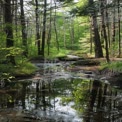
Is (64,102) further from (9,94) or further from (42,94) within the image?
(9,94)

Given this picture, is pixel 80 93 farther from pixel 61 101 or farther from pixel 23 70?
pixel 23 70

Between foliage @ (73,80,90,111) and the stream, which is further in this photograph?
foliage @ (73,80,90,111)

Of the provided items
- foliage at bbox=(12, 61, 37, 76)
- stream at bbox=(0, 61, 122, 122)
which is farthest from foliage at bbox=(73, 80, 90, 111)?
foliage at bbox=(12, 61, 37, 76)

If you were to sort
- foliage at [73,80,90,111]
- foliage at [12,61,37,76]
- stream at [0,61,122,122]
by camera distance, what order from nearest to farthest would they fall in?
stream at [0,61,122,122], foliage at [73,80,90,111], foliage at [12,61,37,76]

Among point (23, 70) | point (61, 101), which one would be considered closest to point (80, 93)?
point (61, 101)

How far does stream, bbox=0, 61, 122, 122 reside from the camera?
26.2 feet

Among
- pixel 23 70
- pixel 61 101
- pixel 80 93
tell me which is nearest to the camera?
pixel 61 101

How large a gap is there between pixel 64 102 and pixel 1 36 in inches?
195

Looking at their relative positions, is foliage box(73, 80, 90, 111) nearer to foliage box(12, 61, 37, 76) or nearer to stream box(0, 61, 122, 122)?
stream box(0, 61, 122, 122)

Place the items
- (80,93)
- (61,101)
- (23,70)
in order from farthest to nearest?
(23,70) → (80,93) → (61,101)

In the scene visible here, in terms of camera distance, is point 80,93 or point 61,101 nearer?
point 61,101

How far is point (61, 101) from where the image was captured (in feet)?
33.0

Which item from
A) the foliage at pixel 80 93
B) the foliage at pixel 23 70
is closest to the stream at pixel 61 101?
the foliage at pixel 80 93

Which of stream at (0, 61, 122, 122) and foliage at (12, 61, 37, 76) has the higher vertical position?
foliage at (12, 61, 37, 76)
